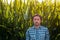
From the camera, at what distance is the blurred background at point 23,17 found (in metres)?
4.53

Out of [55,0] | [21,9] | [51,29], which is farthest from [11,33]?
[55,0]

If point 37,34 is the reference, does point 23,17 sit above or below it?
above

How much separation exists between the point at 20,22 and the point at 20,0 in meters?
0.46

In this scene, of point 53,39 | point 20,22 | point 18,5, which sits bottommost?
point 53,39

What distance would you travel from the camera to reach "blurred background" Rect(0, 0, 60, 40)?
4.53 m

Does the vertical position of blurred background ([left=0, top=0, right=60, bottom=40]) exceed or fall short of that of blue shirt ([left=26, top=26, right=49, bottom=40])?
it exceeds it

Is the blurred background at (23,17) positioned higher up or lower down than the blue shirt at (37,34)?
higher up

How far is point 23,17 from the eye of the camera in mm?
4543

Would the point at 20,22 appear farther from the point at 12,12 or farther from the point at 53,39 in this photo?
the point at 53,39

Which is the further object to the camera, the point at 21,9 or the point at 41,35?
the point at 21,9

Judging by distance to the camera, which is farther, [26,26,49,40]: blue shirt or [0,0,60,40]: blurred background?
[0,0,60,40]: blurred background

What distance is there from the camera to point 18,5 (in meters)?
4.62

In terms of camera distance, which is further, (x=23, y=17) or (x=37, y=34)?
(x=23, y=17)

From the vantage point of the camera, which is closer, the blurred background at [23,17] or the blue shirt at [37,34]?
the blue shirt at [37,34]
